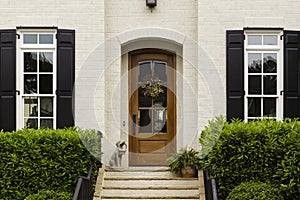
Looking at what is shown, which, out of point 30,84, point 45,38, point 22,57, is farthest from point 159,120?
point 22,57

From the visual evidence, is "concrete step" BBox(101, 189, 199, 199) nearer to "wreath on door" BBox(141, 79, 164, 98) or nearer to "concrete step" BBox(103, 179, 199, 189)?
"concrete step" BBox(103, 179, 199, 189)

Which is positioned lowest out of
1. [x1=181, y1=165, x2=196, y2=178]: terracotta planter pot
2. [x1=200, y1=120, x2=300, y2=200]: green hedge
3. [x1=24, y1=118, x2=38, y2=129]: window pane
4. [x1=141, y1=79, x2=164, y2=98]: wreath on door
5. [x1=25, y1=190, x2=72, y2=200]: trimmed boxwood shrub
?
[x1=25, y1=190, x2=72, y2=200]: trimmed boxwood shrub

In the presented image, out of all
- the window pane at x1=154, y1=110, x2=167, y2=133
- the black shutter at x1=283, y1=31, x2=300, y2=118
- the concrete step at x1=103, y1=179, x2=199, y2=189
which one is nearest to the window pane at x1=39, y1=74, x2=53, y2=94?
the concrete step at x1=103, y1=179, x2=199, y2=189

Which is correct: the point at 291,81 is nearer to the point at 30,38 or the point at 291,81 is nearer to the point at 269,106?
the point at 269,106

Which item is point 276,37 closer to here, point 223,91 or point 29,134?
point 223,91

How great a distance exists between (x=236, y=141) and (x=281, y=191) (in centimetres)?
108

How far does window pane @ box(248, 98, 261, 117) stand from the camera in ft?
36.7

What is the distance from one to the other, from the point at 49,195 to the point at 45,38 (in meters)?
3.42

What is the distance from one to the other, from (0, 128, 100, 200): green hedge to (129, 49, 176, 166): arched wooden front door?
2383 mm

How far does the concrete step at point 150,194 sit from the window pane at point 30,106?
2.33m

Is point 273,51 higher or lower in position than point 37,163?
higher

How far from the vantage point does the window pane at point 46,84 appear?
11.2m

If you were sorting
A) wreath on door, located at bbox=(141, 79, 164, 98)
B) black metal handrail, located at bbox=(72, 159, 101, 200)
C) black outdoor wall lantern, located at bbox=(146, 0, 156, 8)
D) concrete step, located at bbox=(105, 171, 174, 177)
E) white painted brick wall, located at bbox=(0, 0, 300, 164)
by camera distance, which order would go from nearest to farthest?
black metal handrail, located at bbox=(72, 159, 101, 200)
concrete step, located at bbox=(105, 171, 174, 177)
white painted brick wall, located at bbox=(0, 0, 300, 164)
black outdoor wall lantern, located at bbox=(146, 0, 156, 8)
wreath on door, located at bbox=(141, 79, 164, 98)

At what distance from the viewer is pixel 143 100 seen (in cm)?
1205
